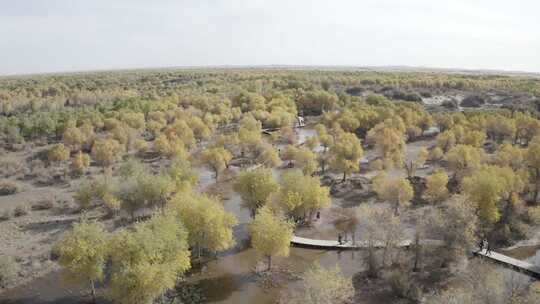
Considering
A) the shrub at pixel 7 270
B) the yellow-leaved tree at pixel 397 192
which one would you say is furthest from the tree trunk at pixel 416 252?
the shrub at pixel 7 270

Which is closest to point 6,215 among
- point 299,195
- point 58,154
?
point 58,154

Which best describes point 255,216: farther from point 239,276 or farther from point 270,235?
point 239,276

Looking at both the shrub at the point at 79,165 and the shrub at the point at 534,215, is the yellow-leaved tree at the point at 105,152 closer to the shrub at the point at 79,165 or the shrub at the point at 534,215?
the shrub at the point at 79,165

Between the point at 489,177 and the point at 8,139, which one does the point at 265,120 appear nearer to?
the point at 8,139

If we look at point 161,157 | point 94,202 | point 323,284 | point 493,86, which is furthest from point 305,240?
point 493,86

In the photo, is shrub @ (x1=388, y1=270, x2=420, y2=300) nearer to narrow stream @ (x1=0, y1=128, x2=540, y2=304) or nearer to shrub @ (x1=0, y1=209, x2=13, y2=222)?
narrow stream @ (x1=0, y1=128, x2=540, y2=304)
